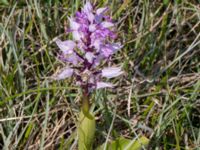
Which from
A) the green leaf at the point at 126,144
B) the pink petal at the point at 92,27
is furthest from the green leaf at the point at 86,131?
the pink petal at the point at 92,27

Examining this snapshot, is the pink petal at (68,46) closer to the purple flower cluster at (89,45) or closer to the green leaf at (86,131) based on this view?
the purple flower cluster at (89,45)

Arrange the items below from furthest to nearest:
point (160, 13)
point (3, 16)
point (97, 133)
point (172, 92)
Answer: point (160, 13)
point (3, 16)
point (172, 92)
point (97, 133)

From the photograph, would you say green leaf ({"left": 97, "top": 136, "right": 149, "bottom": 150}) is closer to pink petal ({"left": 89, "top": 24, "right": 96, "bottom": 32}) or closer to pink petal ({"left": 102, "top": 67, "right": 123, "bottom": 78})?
pink petal ({"left": 102, "top": 67, "right": 123, "bottom": 78})

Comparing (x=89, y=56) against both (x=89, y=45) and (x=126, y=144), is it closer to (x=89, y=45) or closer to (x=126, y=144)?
(x=89, y=45)

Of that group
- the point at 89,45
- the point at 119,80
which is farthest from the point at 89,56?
the point at 119,80

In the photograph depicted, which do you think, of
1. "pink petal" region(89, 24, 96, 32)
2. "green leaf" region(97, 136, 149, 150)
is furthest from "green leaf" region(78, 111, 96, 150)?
"pink petal" region(89, 24, 96, 32)

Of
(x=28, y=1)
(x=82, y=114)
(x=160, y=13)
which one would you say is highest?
(x=28, y=1)

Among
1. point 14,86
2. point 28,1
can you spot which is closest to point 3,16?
point 28,1

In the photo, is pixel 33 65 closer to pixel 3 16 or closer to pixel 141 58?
pixel 3 16

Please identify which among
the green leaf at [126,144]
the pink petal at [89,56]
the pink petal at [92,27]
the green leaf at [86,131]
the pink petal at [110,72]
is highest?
the pink petal at [92,27]
